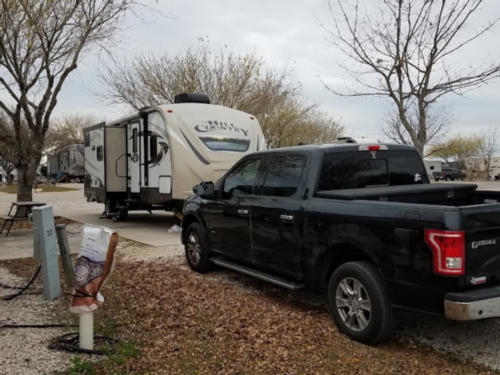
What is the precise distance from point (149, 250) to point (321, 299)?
14.0 feet

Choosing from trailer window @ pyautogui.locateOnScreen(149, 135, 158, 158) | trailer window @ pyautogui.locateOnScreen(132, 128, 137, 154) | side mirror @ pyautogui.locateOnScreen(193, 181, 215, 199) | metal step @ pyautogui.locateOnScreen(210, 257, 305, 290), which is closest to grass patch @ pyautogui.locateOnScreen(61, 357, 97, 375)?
metal step @ pyautogui.locateOnScreen(210, 257, 305, 290)

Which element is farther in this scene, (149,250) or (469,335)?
(149,250)

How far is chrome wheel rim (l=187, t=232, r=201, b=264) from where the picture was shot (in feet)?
23.0

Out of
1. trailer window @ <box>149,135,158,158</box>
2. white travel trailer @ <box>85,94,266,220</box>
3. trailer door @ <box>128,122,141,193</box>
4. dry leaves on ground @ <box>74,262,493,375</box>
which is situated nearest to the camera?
dry leaves on ground @ <box>74,262,493,375</box>

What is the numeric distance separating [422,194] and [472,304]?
1.68 metres

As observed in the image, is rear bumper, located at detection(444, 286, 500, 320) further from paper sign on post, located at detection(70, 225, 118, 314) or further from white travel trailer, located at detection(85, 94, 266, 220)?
white travel trailer, located at detection(85, 94, 266, 220)

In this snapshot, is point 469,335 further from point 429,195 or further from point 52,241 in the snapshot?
point 52,241

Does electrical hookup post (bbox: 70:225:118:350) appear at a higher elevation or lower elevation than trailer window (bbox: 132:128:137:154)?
lower

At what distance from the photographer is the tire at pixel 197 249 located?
6824 millimetres

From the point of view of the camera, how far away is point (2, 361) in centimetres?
386

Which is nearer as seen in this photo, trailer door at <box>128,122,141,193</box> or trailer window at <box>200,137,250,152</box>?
trailer window at <box>200,137,250,152</box>

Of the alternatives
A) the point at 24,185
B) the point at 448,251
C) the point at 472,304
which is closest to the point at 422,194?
the point at 448,251

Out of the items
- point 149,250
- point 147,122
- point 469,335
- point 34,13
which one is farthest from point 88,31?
point 469,335

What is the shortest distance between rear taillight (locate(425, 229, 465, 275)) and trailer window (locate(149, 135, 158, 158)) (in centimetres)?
887
